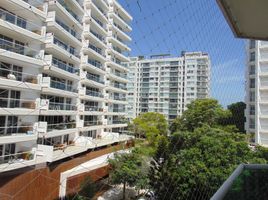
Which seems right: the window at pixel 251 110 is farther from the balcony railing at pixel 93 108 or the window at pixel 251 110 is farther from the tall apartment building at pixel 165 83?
the balcony railing at pixel 93 108

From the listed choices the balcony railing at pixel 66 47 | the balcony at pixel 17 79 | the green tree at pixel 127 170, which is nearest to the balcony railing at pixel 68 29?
the balcony railing at pixel 66 47

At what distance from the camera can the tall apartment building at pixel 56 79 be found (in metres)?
6.63

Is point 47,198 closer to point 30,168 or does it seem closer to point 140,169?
point 30,168

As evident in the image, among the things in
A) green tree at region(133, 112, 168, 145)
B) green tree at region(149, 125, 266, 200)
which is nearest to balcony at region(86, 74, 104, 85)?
green tree at region(133, 112, 168, 145)

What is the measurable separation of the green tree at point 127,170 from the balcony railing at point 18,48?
13.4ft

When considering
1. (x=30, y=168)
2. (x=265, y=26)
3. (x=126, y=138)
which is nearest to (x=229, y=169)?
(x=265, y=26)

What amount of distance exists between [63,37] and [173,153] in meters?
5.75

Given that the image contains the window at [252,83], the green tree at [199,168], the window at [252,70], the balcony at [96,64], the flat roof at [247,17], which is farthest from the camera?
the window at [252,70]

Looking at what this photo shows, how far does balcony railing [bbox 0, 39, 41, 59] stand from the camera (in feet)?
20.7

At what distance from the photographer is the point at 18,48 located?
7008mm

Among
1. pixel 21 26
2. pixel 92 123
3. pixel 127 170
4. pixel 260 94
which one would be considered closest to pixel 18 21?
pixel 21 26

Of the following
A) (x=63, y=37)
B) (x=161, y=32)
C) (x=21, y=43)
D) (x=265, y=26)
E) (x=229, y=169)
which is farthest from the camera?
(x=63, y=37)

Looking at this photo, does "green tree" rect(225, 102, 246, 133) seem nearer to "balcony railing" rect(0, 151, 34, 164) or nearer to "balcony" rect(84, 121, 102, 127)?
"balcony" rect(84, 121, 102, 127)

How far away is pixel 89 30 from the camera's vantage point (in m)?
11.3
